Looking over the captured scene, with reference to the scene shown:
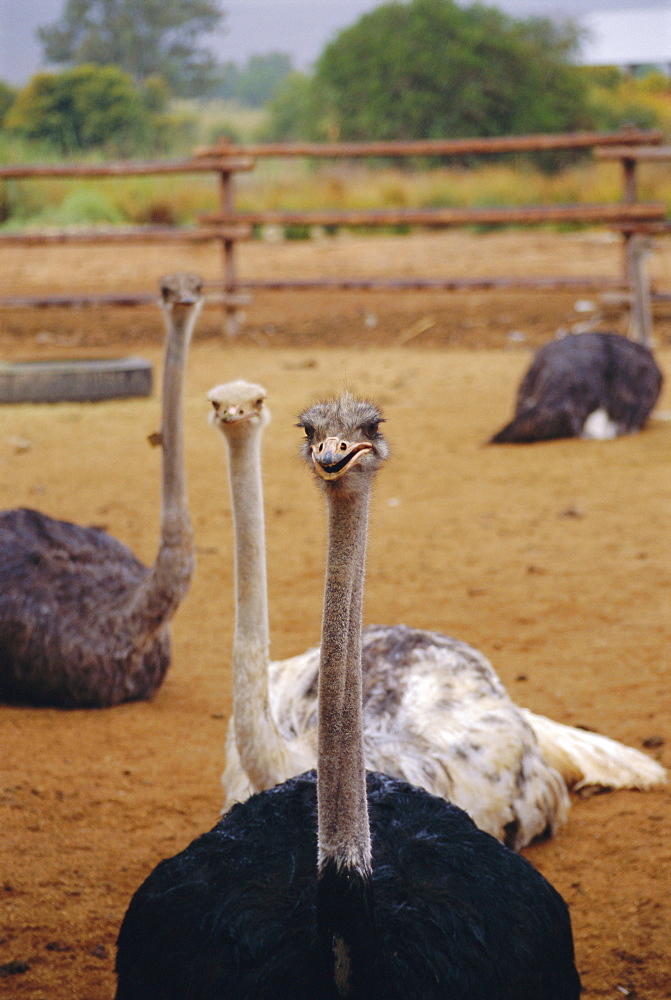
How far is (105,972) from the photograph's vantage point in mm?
2426

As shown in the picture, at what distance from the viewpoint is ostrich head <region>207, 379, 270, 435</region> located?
9.05 feet

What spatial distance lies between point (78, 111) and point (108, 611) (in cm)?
531

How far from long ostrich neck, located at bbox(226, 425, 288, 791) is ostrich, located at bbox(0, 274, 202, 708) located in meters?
0.78

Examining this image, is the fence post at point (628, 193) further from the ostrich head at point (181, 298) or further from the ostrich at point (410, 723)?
the ostrich at point (410, 723)

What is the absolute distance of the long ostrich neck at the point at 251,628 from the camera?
2568mm

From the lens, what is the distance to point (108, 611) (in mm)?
3684

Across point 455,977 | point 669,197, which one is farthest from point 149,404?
point 669,197

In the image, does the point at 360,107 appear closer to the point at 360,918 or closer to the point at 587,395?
the point at 587,395

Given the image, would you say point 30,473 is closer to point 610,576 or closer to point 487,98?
point 610,576

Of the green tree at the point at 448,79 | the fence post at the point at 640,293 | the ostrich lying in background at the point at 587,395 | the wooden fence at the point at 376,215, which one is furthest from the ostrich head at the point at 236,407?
the green tree at the point at 448,79

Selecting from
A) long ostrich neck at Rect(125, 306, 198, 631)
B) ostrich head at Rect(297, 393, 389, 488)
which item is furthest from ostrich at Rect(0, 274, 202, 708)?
ostrich head at Rect(297, 393, 389, 488)

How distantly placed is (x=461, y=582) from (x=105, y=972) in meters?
2.65

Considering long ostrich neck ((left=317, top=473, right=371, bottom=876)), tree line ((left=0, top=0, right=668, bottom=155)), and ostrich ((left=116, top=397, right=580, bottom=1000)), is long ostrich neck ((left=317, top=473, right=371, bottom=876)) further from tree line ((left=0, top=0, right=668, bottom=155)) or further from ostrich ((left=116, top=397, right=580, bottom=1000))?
tree line ((left=0, top=0, right=668, bottom=155))

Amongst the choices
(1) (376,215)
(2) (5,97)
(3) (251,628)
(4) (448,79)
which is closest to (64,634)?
(3) (251,628)
